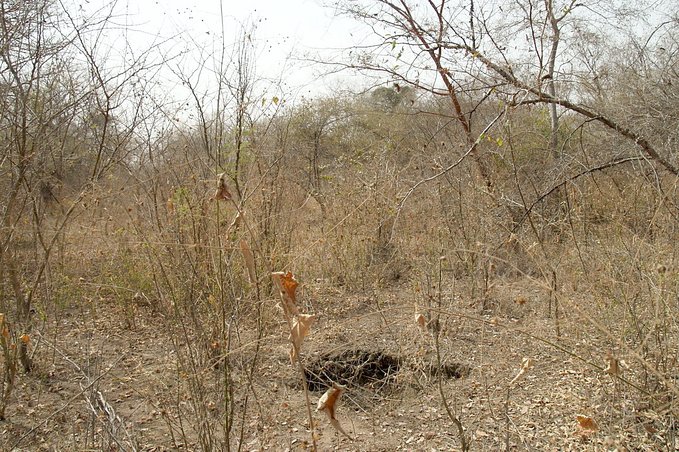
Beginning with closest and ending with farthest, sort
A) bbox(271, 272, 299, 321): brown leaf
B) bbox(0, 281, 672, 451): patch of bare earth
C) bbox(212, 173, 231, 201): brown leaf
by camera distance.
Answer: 1. bbox(271, 272, 299, 321): brown leaf
2. bbox(212, 173, 231, 201): brown leaf
3. bbox(0, 281, 672, 451): patch of bare earth

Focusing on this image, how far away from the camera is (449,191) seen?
5391 mm

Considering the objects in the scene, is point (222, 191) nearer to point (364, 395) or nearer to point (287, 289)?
point (287, 289)

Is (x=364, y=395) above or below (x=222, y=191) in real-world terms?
below

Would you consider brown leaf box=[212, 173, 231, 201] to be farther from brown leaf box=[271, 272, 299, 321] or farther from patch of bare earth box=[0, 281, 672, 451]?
patch of bare earth box=[0, 281, 672, 451]

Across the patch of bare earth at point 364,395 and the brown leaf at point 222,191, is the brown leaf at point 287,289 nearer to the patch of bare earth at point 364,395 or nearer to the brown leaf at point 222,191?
the brown leaf at point 222,191

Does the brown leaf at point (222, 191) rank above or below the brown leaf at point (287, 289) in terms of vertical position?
above

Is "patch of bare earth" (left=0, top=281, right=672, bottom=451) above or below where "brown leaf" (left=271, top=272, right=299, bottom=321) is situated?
below

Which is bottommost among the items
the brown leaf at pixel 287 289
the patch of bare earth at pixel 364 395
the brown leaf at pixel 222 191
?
the patch of bare earth at pixel 364 395

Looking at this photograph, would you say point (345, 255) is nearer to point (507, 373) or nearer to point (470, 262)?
point (470, 262)

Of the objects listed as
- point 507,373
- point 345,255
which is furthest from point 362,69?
point 507,373

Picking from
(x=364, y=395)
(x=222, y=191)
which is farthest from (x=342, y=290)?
(x=222, y=191)

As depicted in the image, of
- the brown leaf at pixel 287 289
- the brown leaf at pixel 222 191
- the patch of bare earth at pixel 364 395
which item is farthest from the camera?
the patch of bare earth at pixel 364 395

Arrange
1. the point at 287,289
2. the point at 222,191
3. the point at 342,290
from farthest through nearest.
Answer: the point at 342,290 → the point at 222,191 → the point at 287,289

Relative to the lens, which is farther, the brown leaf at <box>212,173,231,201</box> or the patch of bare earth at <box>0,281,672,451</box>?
the patch of bare earth at <box>0,281,672,451</box>
